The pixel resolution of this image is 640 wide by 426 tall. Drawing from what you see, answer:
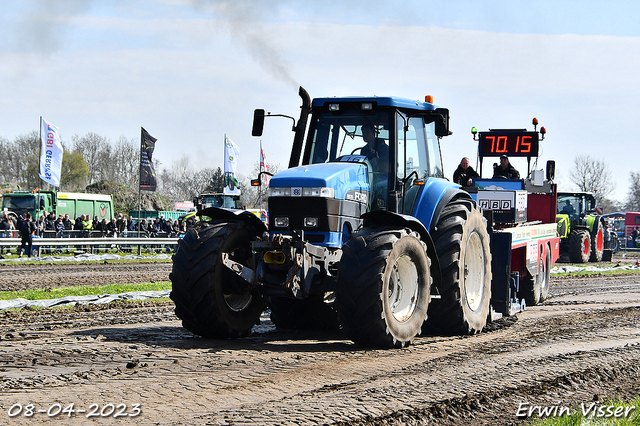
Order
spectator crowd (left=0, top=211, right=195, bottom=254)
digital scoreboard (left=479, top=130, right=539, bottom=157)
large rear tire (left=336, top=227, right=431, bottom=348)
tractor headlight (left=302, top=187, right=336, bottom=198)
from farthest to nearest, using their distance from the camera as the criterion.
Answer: spectator crowd (left=0, top=211, right=195, bottom=254), digital scoreboard (left=479, top=130, right=539, bottom=157), tractor headlight (left=302, top=187, right=336, bottom=198), large rear tire (left=336, top=227, right=431, bottom=348)

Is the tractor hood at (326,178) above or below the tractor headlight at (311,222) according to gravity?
above

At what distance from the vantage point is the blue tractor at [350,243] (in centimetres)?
744

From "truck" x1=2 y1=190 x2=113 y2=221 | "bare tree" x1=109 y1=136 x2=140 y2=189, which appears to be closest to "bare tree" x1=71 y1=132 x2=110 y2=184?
"bare tree" x1=109 y1=136 x2=140 y2=189

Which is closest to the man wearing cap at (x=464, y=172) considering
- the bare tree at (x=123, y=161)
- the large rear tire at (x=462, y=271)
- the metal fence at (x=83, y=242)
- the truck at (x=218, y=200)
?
the large rear tire at (x=462, y=271)

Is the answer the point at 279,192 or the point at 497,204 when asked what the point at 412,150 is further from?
the point at 497,204

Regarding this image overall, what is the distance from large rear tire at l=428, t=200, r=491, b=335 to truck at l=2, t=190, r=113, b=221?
27.6 m

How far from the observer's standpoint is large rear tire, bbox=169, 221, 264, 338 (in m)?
7.82

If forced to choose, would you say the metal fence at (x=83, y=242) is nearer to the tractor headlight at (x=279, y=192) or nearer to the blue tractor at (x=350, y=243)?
the blue tractor at (x=350, y=243)

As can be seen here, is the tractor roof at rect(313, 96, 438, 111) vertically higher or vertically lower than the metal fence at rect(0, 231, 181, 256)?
higher

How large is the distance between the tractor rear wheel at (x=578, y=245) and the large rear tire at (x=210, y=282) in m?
19.9

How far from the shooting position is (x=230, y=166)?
3494 centimetres

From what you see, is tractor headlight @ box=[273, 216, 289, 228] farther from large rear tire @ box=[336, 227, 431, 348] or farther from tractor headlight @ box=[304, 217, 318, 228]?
large rear tire @ box=[336, 227, 431, 348]

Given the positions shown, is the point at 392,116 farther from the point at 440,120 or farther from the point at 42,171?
the point at 42,171

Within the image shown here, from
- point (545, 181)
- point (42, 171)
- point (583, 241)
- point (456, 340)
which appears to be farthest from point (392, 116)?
point (42, 171)
